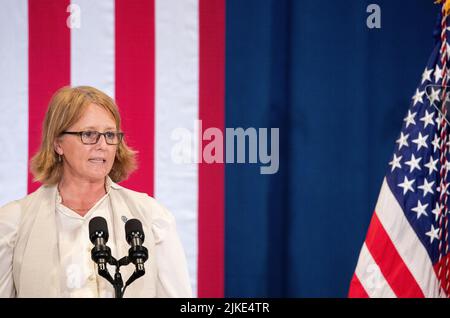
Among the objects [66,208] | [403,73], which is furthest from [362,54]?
[66,208]

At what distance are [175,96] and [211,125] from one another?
21 centimetres

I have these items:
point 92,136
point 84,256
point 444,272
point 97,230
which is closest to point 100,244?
point 97,230

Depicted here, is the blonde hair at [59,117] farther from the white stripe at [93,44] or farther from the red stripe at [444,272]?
the red stripe at [444,272]

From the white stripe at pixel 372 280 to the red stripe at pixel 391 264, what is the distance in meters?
0.01

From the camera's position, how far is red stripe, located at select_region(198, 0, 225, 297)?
9.30 ft

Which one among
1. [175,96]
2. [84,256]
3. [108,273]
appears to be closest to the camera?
[108,273]

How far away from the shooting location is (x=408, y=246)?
2525 mm

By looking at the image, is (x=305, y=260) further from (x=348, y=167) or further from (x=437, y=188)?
(x=437, y=188)

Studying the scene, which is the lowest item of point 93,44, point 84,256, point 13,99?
point 84,256

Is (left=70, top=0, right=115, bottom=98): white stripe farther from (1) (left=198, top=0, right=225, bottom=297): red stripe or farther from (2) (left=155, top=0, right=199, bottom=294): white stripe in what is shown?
(1) (left=198, top=0, right=225, bottom=297): red stripe

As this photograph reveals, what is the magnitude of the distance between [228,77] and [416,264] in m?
1.13

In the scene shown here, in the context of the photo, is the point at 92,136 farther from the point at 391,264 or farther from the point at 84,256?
the point at 391,264

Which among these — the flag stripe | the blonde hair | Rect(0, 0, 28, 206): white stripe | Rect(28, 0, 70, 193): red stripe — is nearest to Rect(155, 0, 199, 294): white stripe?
Rect(28, 0, 70, 193): red stripe

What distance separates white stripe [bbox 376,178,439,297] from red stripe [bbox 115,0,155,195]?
1.03 metres
